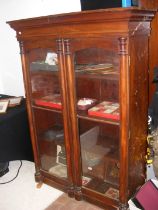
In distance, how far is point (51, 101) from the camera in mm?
1941

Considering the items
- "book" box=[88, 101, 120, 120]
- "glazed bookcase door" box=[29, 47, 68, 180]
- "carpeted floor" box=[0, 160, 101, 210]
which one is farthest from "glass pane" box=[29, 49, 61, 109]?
"carpeted floor" box=[0, 160, 101, 210]

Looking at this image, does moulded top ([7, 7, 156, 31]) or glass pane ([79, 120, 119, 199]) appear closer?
moulded top ([7, 7, 156, 31])

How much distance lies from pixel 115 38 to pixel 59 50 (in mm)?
431

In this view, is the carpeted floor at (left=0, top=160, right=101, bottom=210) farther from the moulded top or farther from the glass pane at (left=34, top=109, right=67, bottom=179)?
the moulded top

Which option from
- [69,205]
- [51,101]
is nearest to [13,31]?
[51,101]

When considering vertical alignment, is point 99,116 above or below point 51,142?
above

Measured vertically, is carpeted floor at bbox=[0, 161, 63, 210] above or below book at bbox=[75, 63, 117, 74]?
below

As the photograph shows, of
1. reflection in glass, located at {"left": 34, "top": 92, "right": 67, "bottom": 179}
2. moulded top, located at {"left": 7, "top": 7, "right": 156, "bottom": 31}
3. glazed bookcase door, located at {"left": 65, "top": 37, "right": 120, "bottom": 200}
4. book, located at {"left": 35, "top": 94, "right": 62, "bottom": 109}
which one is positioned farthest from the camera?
reflection in glass, located at {"left": 34, "top": 92, "right": 67, "bottom": 179}

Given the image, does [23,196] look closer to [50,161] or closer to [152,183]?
[50,161]

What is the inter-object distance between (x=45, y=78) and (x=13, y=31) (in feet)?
2.93

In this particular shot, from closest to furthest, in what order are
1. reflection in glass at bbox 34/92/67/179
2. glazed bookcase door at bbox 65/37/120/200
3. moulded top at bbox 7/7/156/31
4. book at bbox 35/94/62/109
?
moulded top at bbox 7/7/156/31, glazed bookcase door at bbox 65/37/120/200, book at bbox 35/94/62/109, reflection in glass at bbox 34/92/67/179

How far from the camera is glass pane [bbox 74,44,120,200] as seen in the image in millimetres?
1601

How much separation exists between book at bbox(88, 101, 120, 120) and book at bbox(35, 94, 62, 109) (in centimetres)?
30

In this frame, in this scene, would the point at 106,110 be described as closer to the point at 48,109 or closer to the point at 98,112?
the point at 98,112
